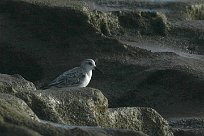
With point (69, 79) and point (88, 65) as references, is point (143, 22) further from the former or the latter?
point (69, 79)

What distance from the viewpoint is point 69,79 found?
17.8m

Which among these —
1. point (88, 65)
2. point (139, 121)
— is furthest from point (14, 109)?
point (88, 65)

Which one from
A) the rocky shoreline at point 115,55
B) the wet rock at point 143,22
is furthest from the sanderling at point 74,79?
the wet rock at point 143,22

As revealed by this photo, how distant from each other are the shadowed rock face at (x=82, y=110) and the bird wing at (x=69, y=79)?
298 cm

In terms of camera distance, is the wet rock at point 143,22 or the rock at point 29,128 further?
the wet rock at point 143,22

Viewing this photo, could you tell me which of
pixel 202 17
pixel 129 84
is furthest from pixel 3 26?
pixel 202 17

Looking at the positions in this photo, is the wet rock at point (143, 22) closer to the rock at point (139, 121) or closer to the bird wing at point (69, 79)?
the bird wing at point (69, 79)

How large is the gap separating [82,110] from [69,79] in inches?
166

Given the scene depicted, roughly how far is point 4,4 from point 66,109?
969cm

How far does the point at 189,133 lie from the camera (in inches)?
597

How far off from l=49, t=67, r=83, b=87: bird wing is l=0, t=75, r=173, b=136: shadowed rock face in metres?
2.98

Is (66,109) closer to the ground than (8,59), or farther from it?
farther from it

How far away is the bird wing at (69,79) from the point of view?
695 inches

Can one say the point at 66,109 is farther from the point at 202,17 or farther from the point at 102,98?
the point at 202,17
